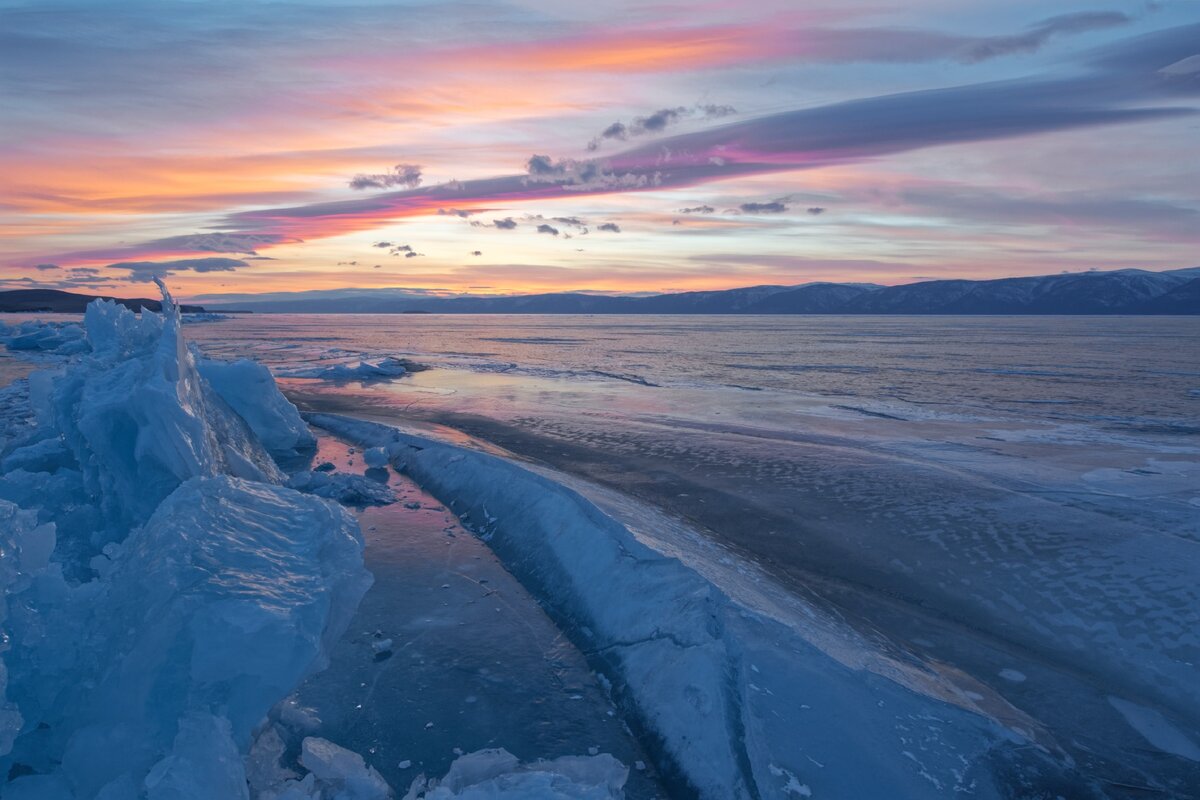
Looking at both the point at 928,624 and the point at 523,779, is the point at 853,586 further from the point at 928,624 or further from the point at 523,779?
the point at 523,779

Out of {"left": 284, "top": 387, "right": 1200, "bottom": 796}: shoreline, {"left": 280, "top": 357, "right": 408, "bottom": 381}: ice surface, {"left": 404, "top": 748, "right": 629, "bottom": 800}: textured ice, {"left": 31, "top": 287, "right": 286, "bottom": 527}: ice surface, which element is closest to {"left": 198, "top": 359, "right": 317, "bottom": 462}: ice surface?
{"left": 31, "top": 287, "right": 286, "bottom": 527}: ice surface

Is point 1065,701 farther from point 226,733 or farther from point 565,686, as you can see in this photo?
point 226,733

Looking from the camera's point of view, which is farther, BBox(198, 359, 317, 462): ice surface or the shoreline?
BBox(198, 359, 317, 462): ice surface

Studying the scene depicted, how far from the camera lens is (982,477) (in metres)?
11.0

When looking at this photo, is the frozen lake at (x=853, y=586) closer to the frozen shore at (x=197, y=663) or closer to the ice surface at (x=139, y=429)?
the frozen shore at (x=197, y=663)

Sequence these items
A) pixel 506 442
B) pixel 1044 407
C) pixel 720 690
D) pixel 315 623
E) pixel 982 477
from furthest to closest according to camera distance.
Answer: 1. pixel 1044 407
2. pixel 506 442
3. pixel 982 477
4. pixel 720 690
5. pixel 315 623

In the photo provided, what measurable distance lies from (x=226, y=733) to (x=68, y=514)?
4435 mm

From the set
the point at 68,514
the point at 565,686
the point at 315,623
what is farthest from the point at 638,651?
the point at 68,514

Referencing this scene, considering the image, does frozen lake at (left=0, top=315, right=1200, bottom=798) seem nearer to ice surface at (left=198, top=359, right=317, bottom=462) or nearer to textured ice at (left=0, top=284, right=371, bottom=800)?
ice surface at (left=198, top=359, right=317, bottom=462)

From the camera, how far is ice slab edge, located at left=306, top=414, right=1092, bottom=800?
13.6 ft

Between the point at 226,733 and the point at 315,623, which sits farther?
the point at 315,623

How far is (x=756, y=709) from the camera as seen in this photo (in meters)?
4.52

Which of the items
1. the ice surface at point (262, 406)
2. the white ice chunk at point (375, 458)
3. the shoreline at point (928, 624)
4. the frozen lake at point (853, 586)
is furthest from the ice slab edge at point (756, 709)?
the ice surface at point (262, 406)

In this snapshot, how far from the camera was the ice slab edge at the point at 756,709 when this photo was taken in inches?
163
